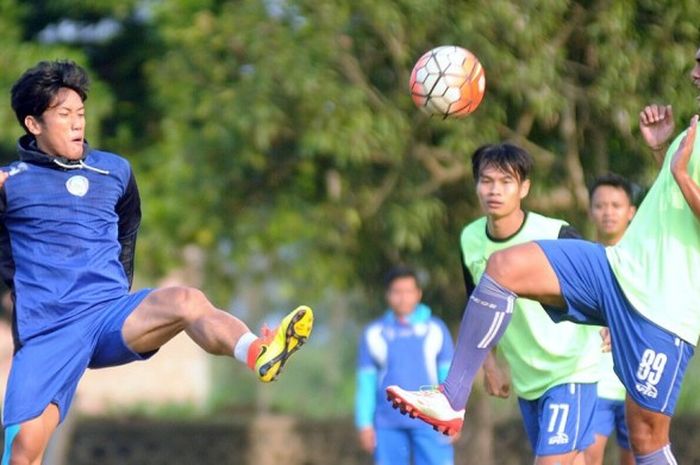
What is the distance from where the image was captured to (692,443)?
16688mm

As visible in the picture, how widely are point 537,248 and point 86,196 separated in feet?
7.45

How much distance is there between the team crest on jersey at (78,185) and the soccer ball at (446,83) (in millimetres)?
1976

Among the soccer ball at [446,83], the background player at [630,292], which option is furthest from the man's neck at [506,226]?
the background player at [630,292]

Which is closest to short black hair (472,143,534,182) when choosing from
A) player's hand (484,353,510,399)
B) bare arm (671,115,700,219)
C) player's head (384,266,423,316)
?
player's hand (484,353,510,399)

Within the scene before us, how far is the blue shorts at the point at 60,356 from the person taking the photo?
24.5ft

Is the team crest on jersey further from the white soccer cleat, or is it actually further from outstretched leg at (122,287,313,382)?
the white soccer cleat

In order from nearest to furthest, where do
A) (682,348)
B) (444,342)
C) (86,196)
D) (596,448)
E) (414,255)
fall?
1. (682,348)
2. (86,196)
3. (596,448)
4. (444,342)
5. (414,255)

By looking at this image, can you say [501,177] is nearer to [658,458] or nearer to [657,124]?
[657,124]

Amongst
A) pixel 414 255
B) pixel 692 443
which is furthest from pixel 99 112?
pixel 692 443

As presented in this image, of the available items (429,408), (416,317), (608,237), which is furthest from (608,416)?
(429,408)

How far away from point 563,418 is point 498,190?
1357 mm

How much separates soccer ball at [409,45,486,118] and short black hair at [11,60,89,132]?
190 centimetres

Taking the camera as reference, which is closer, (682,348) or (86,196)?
(682,348)

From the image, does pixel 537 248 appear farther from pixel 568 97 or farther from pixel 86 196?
pixel 568 97
